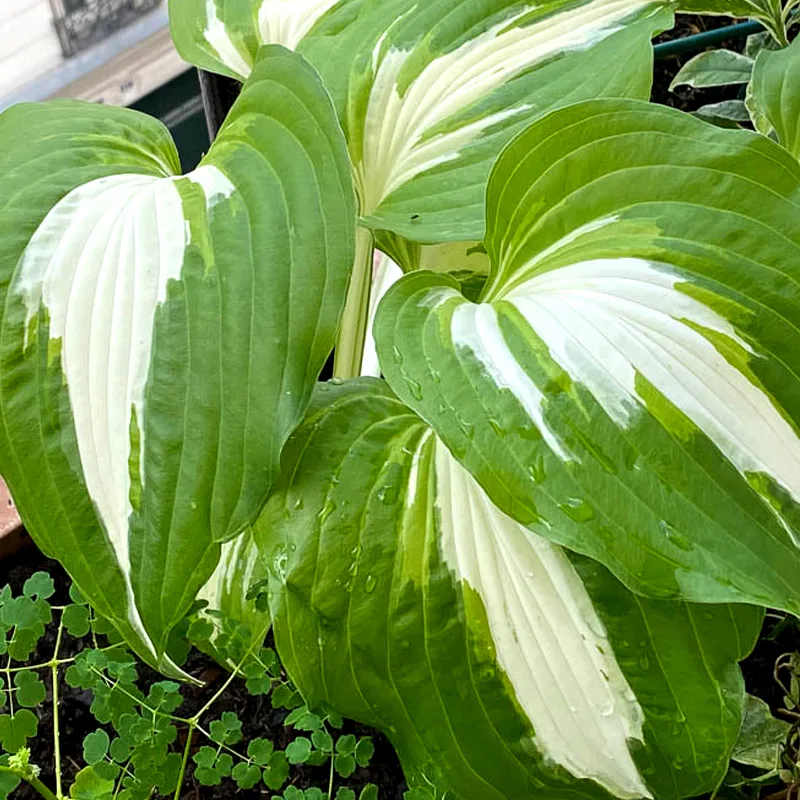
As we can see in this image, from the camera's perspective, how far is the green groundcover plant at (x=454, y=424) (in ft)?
1.47

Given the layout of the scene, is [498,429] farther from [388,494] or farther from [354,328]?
[354,328]

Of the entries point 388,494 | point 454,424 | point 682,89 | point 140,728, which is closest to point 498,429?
point 454,424

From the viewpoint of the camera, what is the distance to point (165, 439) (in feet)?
1.60

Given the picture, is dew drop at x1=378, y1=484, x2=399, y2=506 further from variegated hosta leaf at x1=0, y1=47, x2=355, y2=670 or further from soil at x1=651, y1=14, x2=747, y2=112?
soil at x1=651, y1=14, x2=747, y2=112

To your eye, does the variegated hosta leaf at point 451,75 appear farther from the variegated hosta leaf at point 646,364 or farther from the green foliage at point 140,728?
the green foliage at point 140,728

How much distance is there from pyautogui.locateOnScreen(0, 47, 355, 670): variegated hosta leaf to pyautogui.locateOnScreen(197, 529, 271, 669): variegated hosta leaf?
15cm

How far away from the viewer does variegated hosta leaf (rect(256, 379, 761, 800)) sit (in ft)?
1.70

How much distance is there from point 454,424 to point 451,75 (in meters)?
0.36

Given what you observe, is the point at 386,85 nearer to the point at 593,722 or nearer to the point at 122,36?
the point at 593,722

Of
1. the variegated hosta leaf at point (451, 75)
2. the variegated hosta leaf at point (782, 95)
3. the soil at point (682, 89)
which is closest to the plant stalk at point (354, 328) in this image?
the variegated hosta leaf at point (451, 75)

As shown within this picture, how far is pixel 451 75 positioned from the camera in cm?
70

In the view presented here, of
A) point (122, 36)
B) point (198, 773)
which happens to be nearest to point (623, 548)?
point (198, 773)

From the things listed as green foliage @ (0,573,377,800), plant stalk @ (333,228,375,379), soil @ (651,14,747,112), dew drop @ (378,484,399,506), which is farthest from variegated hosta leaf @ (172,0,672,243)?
soil @ (651,14,747,112)

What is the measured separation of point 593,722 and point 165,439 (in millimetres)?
275
